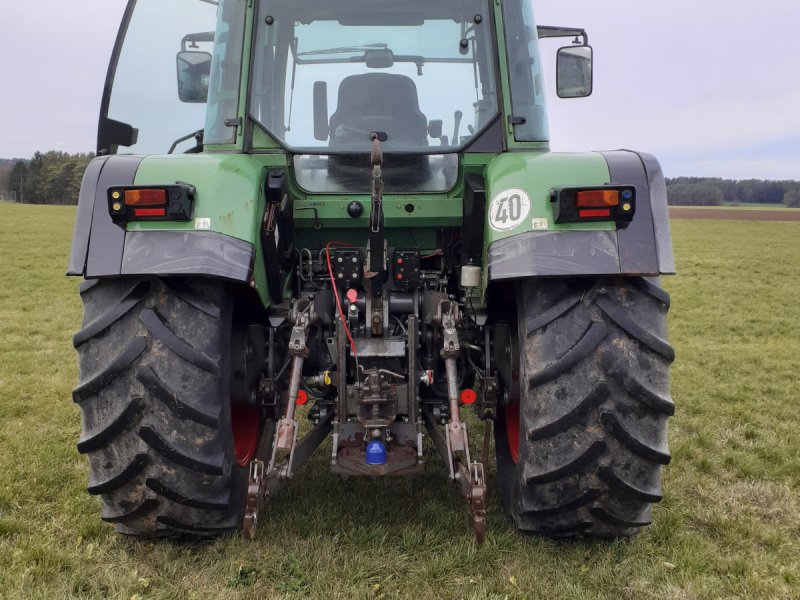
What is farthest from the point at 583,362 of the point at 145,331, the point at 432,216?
the point at 145,331

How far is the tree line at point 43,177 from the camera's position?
178ft

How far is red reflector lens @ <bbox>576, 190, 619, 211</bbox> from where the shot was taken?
2.39m

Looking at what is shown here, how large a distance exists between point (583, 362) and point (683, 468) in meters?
1.91

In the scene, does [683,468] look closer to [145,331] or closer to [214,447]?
[214,447]

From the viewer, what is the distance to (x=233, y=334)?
287 centimetres

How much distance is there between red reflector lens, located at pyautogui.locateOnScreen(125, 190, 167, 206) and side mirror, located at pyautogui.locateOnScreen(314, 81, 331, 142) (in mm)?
931

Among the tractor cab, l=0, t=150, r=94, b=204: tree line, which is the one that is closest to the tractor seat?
the tractor cab

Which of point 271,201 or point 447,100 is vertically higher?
point 447,100

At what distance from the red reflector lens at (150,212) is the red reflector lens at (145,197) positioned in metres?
0.02

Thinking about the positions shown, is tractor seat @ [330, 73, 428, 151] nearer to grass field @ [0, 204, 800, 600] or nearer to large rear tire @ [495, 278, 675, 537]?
large rear tire @ [495, 278, 675, 537]

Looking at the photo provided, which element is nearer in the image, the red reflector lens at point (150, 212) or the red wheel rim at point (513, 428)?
the red reflector lens at point (150, 212)

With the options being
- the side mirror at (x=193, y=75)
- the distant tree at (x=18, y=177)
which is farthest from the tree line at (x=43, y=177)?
the side mirror at (x=193, y=75)

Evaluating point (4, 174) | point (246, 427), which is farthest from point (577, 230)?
point (4, 174)

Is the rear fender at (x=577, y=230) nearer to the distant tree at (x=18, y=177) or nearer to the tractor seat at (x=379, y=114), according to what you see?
the tractor seat at (x=379, y=114)
